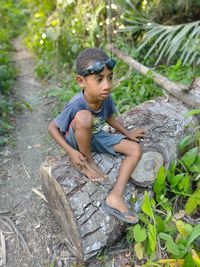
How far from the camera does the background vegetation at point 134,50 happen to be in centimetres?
279

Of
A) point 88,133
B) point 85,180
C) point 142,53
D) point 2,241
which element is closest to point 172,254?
point 85,180

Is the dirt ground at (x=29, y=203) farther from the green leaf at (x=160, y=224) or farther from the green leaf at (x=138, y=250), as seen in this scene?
the green leaf at (x=160, y=224)

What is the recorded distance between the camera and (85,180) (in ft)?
8.18

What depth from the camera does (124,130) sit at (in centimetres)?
288

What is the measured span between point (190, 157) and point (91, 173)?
892 millimetres

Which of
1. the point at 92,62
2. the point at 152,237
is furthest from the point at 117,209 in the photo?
the point at 92,62

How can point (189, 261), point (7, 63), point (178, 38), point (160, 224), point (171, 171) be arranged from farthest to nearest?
1. point (7, 63)
2. point (178, 38)
3. point (171, 171)
4. point (160, 224)
5. point (189, 261)

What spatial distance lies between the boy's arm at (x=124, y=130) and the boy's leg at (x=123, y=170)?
17 centimetres

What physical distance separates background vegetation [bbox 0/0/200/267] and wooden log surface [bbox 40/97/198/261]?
13 centimetres

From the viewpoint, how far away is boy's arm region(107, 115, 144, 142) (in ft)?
9.34

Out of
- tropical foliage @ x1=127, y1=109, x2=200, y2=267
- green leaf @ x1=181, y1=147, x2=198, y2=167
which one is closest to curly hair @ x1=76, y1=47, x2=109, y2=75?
tropical foliage @ x1=127, y1=109, x2=200, y2=267

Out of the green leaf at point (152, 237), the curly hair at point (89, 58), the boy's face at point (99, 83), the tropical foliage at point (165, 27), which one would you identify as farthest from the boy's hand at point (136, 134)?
the tropical foliage at point (165, 27)

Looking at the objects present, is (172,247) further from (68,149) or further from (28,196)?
(28,196)

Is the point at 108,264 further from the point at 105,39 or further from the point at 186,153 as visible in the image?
the point at 105,39
